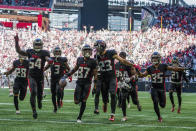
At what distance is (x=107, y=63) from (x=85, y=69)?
86cm

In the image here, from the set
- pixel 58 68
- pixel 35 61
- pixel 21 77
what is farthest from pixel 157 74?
pixel 21 77

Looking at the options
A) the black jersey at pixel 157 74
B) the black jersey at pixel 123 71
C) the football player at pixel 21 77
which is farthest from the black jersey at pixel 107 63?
the black jersey at pixel 123 71

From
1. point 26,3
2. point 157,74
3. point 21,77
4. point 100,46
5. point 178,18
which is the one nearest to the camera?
point 100,46

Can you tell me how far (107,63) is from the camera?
1122 cm

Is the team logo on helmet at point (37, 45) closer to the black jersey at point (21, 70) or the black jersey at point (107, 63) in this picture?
the black jersey at point (107, 63)

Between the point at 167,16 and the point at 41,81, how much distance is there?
4519 centimetres

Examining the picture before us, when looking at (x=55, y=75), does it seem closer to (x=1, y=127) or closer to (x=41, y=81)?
(x=41, y=81)

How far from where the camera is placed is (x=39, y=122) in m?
10.2

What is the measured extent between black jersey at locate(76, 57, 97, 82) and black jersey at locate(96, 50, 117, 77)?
2.03ft

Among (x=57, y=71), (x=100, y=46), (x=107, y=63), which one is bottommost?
(x=57, y=71)

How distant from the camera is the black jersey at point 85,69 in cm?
1058

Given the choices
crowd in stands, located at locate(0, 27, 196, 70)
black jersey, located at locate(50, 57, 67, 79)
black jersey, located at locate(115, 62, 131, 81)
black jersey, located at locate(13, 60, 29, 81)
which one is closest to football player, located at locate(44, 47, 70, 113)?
black jersey, located at locate(50, 57, 67, 79)

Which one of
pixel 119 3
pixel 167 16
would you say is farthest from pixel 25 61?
pixel 119 3

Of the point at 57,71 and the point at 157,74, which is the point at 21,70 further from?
the point at 157,74
